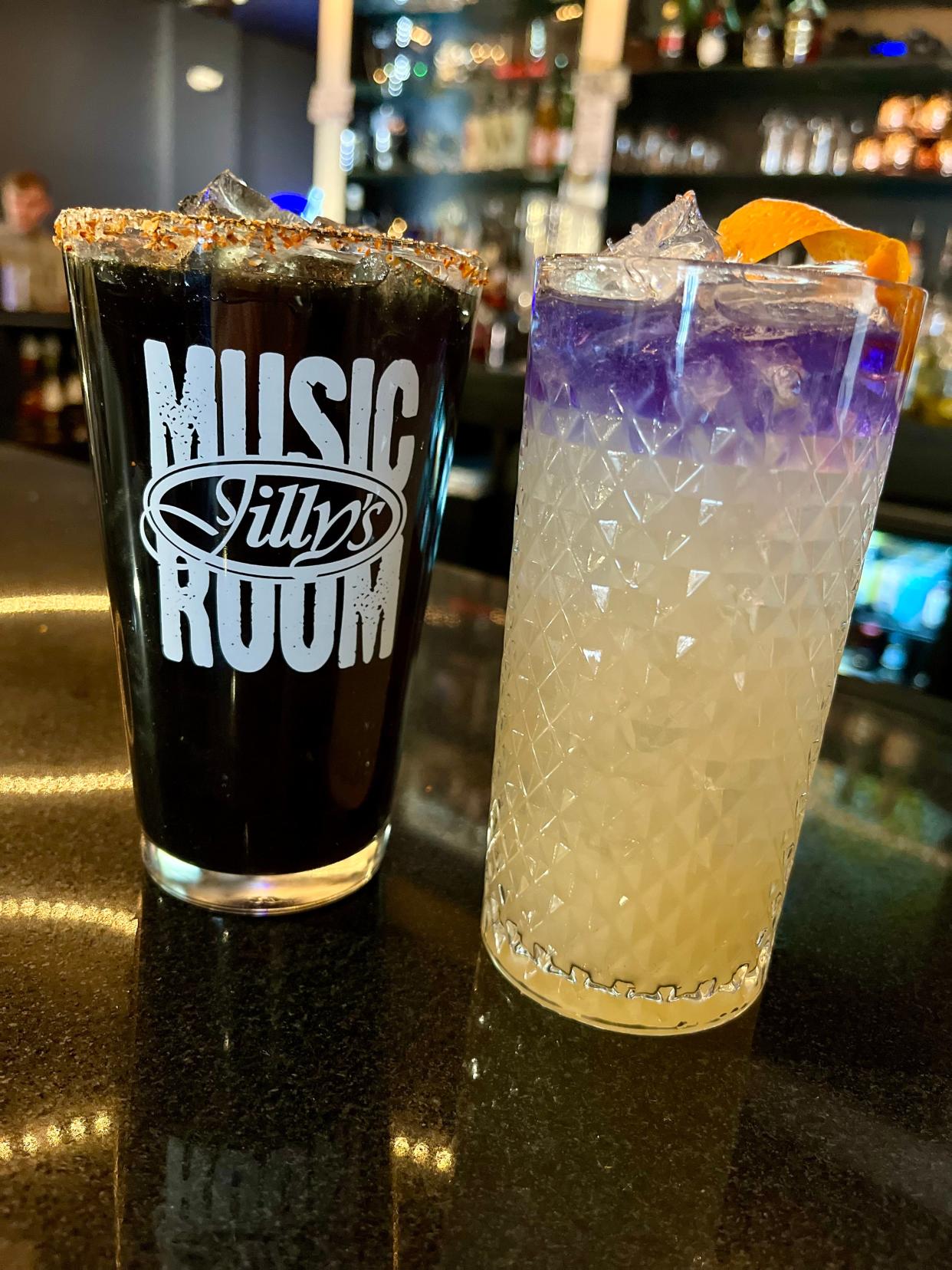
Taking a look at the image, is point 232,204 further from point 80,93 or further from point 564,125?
point 80,93

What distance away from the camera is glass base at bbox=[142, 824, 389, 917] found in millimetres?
454

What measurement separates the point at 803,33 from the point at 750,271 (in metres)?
2.82

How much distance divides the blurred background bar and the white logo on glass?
1664mm

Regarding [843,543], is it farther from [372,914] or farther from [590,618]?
[372,914]

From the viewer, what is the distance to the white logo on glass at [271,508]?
38 cm

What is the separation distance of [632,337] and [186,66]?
566 centimetres

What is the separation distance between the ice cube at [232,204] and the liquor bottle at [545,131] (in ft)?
9.62

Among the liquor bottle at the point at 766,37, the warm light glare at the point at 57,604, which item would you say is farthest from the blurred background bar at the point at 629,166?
the warm light glare at the point at 57,604

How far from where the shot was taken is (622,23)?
2.79 meters

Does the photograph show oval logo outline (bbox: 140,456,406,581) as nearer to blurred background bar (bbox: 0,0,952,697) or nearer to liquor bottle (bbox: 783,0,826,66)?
blurred background bar (bbox: 0,0,952,697)

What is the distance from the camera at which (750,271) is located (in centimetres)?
34

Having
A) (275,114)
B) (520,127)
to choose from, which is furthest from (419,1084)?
(275,114)

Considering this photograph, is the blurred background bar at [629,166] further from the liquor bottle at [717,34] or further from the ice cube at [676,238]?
the ice cube at [676,238]

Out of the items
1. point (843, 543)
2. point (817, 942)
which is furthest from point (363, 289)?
point (817, 942)
